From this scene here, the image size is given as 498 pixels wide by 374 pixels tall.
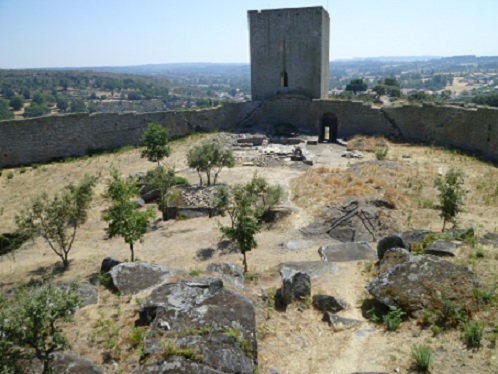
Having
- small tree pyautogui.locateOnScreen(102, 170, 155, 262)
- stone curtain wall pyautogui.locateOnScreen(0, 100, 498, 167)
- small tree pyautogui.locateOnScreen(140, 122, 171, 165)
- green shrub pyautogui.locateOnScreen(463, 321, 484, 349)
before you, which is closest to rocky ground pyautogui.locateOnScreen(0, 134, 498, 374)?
green shrub pyautogui.locateOnScreen(463, 321, 484, 349)

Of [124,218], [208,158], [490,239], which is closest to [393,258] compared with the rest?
[490,239]

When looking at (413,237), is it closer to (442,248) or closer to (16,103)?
(442,248)

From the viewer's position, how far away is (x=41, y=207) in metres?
10.1

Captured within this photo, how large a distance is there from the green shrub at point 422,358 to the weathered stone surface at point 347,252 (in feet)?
13.7

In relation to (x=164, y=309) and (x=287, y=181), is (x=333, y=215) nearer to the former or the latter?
(x=287, y=181)

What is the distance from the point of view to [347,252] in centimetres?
1016

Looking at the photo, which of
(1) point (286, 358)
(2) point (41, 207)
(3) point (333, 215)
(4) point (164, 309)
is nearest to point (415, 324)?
(1) point (286, 358)

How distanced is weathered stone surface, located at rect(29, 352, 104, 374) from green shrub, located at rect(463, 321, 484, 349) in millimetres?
4972

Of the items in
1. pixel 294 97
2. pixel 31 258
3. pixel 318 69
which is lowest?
pixel 31 258

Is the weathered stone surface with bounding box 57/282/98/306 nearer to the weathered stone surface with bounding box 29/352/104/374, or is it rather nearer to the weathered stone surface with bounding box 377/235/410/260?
the weathered stone surface with bounding box 29/352/104/374

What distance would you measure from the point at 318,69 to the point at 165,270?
20453 millimetres

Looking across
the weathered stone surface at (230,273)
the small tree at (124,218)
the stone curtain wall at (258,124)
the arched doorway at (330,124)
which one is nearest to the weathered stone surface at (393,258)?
the weathered stone surface at (230,273)

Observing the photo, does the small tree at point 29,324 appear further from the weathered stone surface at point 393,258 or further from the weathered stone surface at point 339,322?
the weathered stone surface at point 393,258

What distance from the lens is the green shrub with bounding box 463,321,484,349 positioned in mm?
5645
